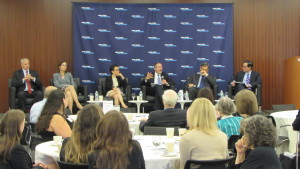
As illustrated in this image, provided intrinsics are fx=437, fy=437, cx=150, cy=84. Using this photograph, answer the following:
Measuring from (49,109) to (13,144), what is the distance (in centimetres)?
111

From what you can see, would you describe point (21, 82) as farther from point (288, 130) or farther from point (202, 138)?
point (202, 138)

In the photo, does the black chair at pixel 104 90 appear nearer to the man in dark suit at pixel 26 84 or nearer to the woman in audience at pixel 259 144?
the man in dark suit at pixel 26 84

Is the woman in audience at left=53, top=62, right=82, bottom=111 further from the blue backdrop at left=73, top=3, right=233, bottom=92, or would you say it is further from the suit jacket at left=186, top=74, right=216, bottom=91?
the suit jacket at left=186, top=74, right=216, bottom=91

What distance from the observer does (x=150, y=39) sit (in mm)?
10906

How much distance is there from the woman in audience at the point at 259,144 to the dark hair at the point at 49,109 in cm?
209

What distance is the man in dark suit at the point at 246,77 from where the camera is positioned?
10219 millimetres

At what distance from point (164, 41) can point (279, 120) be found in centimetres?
502

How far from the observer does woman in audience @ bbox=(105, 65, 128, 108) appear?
32.3 ft

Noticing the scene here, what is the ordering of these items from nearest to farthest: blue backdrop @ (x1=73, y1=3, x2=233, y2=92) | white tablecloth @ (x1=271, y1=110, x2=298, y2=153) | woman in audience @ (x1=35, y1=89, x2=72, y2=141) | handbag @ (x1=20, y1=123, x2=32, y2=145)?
woman in audience @ (x1=35, y1=89, x2=72, y2=141)
handbag @ (x1=20, y1=123, x2=32, y2=145)
white tablecloth @ (x1=271, y1=110, x2=298, y2=153)
blue backdrop @ (x1=73, y1=3, x2=233, y2=92)

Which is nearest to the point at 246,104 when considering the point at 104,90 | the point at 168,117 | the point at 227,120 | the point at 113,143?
the point at 227,120

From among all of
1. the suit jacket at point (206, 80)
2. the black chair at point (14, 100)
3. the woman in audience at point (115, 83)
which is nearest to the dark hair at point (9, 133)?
the black chair at point (14, 100)

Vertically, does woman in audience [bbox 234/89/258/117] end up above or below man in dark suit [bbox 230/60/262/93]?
below

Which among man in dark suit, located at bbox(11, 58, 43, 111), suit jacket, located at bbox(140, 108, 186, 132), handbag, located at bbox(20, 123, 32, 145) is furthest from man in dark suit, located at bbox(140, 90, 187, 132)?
man in dark suit, located at bbox(11, 58, 43, 111)

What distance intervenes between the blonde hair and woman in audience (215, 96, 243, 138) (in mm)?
874
